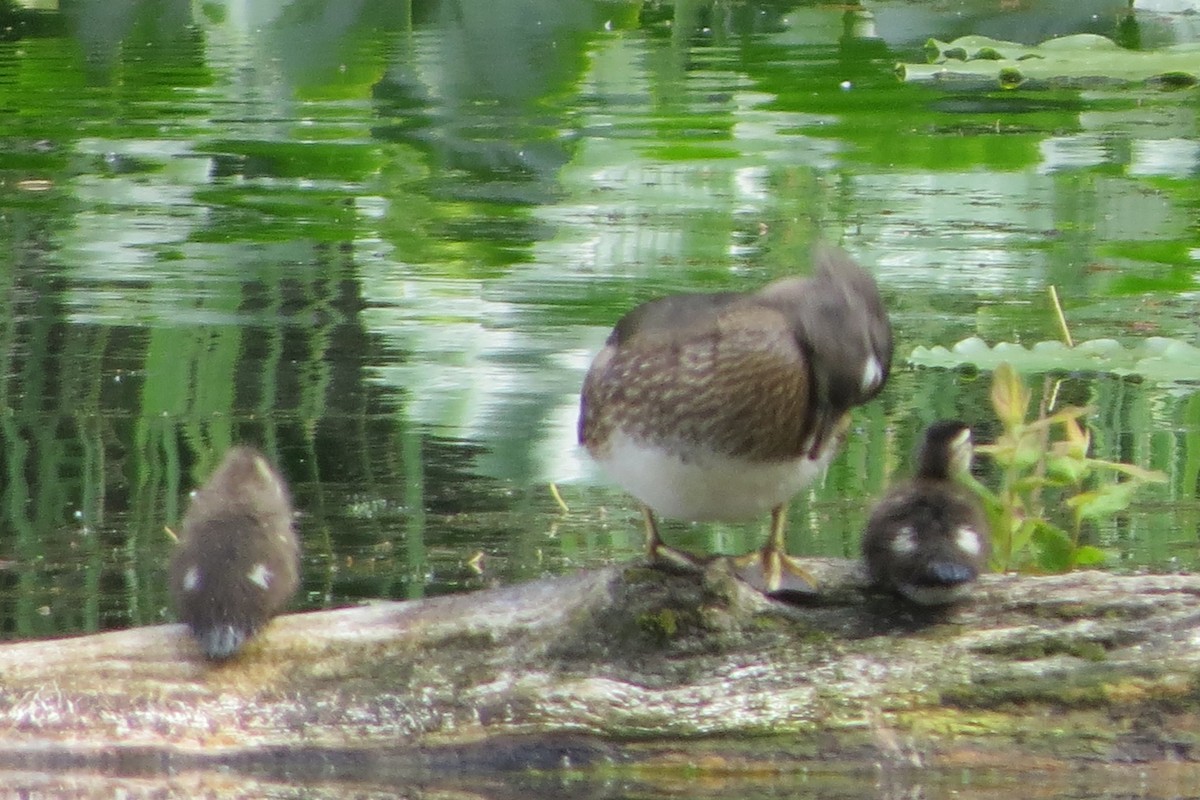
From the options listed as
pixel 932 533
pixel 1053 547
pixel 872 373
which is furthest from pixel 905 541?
pixel 1053 547

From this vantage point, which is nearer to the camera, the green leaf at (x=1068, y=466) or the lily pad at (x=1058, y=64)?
the green leaf at (x=1068, y=466)

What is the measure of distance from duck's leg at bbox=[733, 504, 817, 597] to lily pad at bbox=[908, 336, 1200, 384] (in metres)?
1.39

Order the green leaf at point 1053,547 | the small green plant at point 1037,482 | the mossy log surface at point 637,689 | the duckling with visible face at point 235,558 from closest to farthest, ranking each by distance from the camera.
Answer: the mossy log surface at point 637,689, the duckling with visible face at point 235,558, the small green plant at point 1037,482, the green leaf at point 1053,547

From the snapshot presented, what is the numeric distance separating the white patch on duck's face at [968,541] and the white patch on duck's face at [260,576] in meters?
1.30

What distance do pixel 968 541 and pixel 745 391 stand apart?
524 millimetres

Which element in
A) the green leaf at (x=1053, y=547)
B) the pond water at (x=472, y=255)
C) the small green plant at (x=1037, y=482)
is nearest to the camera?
the small green plant at (x=1037, y=482)

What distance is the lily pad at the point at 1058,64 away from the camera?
40.0 ft

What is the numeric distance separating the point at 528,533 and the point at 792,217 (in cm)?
433

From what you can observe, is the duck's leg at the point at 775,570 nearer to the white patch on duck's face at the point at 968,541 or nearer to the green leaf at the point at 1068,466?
the white patch on duck's face at the point at 968,541

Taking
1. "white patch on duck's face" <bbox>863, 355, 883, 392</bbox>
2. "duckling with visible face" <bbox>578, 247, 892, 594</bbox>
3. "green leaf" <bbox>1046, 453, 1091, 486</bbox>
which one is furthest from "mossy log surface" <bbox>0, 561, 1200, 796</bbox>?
"green leaf" <bbox>1046, 453, 1091, 486</bbox>

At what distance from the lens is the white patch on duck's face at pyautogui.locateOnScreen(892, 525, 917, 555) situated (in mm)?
3916

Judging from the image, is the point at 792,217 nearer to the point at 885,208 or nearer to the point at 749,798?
the point at 885,208

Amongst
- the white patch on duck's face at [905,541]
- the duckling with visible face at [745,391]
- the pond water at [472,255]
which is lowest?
the pond water at [472,255]

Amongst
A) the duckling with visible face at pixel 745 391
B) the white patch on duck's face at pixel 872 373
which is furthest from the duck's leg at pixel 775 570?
the white patch on duck's face at pixel 872 373
